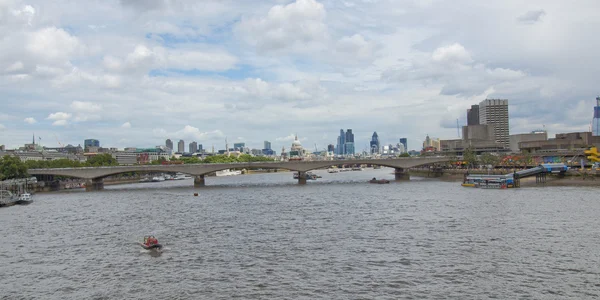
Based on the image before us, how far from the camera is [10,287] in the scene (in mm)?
37719

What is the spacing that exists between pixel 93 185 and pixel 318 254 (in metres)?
126

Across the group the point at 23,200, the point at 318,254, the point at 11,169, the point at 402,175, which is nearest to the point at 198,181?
the point at 11,169

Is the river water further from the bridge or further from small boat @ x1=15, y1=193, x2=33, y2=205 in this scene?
the bridge

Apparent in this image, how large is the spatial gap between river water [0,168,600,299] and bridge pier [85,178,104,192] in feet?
243

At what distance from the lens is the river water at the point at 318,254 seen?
34781 millimetres

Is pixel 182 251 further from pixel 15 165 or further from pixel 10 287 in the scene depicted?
pixel 15 165

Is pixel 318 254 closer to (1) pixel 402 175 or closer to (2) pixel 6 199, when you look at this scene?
(2) pixel 6 199

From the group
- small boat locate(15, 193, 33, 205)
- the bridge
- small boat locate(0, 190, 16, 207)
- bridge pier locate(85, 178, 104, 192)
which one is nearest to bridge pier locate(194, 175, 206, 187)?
the bridge

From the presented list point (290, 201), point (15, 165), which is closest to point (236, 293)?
point (290, 201)

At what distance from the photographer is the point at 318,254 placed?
4456cm

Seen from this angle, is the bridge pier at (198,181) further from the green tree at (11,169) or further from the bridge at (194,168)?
the green tree at (11,169)

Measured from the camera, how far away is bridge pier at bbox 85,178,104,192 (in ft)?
491

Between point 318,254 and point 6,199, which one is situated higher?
point 6,199

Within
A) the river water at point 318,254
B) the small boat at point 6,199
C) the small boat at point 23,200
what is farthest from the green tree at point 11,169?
the river water at point 318,254
